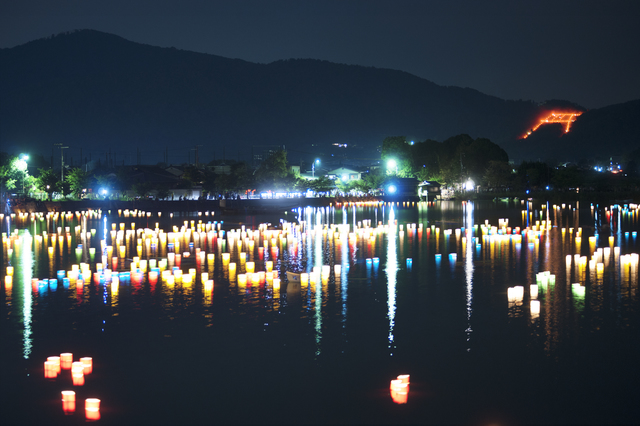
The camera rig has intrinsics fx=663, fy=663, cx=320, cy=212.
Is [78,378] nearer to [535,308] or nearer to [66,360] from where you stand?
[66,360]

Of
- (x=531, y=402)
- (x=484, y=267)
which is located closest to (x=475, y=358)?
(x=531, y=402)

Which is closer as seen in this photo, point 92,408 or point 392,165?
point 92,408

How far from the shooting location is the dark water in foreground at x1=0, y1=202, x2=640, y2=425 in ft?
35.6

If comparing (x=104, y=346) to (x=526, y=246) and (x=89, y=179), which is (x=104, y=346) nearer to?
(x=526, y=246)

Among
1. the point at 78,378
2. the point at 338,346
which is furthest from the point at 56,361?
the point at 338,346

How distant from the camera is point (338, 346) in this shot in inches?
555

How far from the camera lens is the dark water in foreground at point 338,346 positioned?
1086 centimetres

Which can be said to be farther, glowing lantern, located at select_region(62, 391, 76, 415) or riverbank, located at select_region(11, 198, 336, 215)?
riverbank, located at select_region(11, 198, 336, 215)

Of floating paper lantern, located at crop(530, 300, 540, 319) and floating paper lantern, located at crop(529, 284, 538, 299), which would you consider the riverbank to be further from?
floating paper lantern, located at crop(530, 300, 540, 319)

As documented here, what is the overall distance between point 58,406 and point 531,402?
783 cm

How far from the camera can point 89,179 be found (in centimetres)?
10219

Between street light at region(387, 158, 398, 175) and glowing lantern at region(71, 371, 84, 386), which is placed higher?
street light at region(387, 158, 398, 175)

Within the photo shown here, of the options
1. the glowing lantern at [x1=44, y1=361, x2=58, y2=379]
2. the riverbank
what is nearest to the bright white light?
the riverbank

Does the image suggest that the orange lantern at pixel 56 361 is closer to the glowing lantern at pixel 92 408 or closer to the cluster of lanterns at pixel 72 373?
the cluster of lanterns at pixel 72 373
